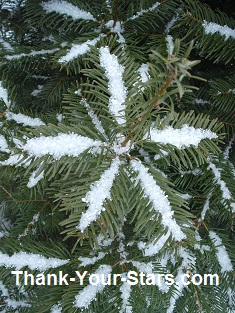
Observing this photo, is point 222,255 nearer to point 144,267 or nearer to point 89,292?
point 144,267

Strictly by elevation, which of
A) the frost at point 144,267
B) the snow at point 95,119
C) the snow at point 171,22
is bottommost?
the frost at point 144,267

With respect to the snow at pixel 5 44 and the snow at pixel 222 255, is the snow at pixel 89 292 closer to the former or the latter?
the snow at pixel 222 255

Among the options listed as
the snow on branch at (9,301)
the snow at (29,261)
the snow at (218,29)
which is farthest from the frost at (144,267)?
the snow at (218,29)

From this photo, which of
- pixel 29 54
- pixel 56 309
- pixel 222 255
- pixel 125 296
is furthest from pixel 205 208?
pixel 29 54

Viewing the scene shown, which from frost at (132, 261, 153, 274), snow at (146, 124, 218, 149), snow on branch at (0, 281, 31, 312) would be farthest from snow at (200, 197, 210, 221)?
snow on branch at (0, 281, 31, 312)

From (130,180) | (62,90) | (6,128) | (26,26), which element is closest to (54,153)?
(130,180)

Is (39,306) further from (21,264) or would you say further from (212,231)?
(212,231)

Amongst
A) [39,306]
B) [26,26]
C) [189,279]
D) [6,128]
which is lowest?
[39,306]
